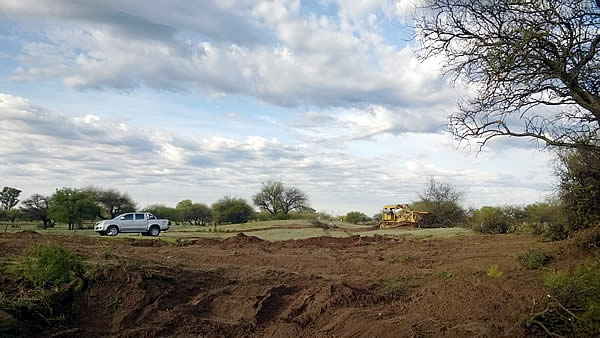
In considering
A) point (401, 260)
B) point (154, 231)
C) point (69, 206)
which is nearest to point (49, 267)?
point (401, 260)

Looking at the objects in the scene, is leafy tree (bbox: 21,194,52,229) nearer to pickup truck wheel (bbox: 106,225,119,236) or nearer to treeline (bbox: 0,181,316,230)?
treeline (bbox: 0,181,316,230)

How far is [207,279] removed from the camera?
464 inches

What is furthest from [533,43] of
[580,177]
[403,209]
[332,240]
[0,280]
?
[403,209]

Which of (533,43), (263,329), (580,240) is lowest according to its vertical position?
(263,329)

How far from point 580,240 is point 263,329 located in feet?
28.1

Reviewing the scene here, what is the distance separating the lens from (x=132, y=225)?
117 feet

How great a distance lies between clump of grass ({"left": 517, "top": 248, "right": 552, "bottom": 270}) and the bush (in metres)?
10.2

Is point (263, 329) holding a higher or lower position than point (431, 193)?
lower

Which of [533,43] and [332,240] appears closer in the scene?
[533,43]

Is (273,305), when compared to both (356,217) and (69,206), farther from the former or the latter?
(356,217)

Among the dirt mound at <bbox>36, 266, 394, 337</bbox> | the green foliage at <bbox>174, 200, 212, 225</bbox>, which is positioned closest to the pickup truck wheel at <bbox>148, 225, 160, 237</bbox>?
the dirt mound at <bbox>36, 266, 394, 337</bbox>

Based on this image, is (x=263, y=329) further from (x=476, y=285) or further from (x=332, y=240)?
(x=332, y=240)

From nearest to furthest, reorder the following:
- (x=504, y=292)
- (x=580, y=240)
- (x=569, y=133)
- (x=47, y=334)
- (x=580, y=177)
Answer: (x=47, y=334) → (x=504, y=292) → (x=569, y=133) → (x=580, y=240) → (x=580, y=177)

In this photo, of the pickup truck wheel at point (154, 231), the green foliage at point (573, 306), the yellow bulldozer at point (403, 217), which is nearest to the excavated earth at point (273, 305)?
the green foliage at point (573, 306)
